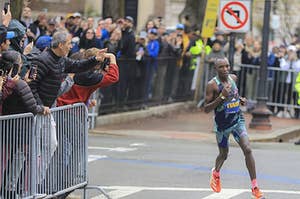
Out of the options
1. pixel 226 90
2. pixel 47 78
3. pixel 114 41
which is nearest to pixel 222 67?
pixel 226 90

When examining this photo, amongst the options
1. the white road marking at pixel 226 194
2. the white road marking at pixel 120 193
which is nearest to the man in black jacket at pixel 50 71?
the white road marking at pixel 120 193

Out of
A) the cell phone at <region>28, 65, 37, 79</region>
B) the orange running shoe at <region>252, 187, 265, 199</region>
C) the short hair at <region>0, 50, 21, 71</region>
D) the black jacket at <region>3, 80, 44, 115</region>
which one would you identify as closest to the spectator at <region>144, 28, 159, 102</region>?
the orange running shoe at <region>252, 187, 265, 199</region>

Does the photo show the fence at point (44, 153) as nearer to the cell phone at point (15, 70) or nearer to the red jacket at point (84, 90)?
the red jacket at point (84, 90)

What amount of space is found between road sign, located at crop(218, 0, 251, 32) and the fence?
8.73 meters

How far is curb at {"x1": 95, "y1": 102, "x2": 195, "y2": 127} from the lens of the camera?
61.8 ft

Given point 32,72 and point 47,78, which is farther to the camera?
point 47,78

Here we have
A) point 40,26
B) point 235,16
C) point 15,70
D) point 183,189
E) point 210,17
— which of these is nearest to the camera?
point 15,70

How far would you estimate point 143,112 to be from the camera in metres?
20.4

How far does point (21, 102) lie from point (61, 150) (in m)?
0.97

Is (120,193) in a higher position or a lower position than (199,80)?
lower

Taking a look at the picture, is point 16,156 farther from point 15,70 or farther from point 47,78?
point 47,78

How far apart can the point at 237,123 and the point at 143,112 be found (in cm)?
936

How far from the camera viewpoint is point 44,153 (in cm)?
923

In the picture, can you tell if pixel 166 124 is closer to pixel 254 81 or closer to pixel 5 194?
pixel 254 81
